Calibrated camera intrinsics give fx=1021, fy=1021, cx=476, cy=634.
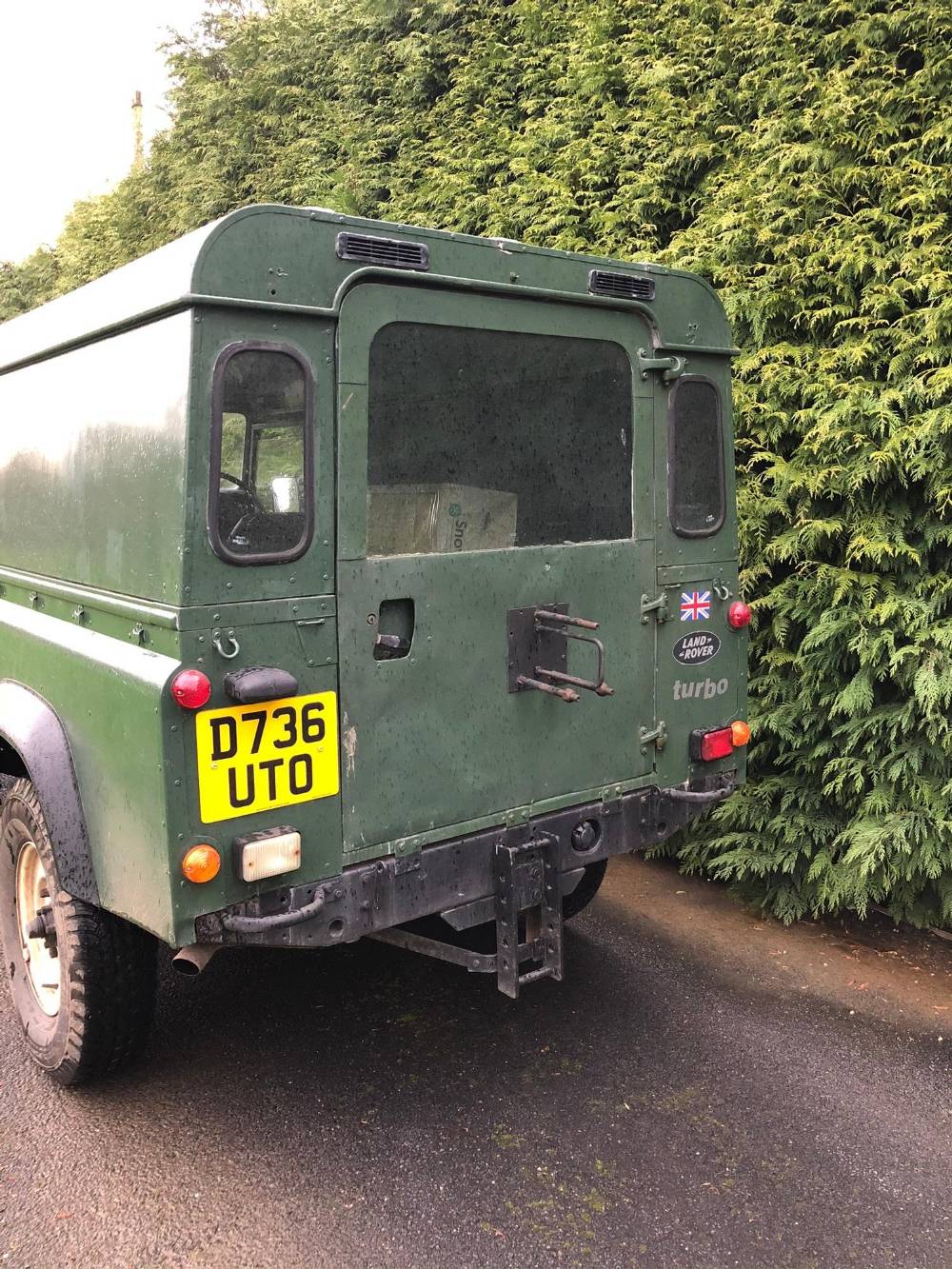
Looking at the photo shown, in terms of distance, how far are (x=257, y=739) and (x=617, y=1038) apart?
1800mm

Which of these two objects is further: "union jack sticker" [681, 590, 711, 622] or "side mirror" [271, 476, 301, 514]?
"union jack sticker" [681, 590, 711, 622]

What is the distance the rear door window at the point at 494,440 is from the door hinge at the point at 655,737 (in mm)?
677

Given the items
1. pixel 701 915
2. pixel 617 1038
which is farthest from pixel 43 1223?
pixel 701 915

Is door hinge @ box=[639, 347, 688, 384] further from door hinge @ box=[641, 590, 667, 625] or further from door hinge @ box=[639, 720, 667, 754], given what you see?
door hinge @ box=[639, 720, 667, 754]

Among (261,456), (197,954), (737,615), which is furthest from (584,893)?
(261,456)

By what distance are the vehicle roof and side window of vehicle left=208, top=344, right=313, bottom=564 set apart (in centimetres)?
17

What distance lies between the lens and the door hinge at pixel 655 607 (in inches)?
137

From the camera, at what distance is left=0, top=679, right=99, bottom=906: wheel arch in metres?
2.96

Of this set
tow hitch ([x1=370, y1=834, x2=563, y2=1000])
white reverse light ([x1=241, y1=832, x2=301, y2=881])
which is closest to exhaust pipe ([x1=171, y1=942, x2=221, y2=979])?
white reverse light ([x1=241, y1=832, x2=301, y2=881])

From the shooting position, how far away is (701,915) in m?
4.68

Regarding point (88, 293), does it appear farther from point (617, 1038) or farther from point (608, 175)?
point (608, 175)

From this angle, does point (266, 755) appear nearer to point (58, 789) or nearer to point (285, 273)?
point (58, 789)

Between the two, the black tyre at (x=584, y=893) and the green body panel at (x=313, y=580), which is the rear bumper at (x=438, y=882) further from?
the black tyre at (x=584, y=893)

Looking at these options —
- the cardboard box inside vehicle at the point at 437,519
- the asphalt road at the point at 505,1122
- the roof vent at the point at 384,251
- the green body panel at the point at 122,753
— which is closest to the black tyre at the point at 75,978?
the asphalt road at the point at 505,1122
